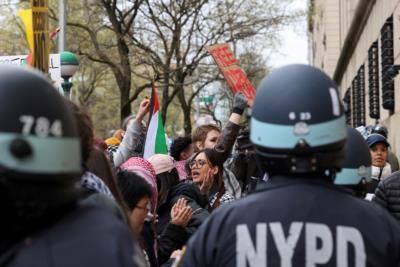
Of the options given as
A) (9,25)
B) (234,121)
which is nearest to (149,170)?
(234,121)

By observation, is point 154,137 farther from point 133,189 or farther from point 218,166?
point 133,189

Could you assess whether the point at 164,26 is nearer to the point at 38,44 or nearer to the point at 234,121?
the point at 38,44

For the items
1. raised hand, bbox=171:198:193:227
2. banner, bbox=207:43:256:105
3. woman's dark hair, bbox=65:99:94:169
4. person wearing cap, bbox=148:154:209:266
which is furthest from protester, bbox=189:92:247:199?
banner, bbox=207:43:256:105

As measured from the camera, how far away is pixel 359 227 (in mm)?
3082

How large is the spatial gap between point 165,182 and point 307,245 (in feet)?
10.8

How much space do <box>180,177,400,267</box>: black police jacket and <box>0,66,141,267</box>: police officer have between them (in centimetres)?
71

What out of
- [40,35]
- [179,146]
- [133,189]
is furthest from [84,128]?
[40,35]

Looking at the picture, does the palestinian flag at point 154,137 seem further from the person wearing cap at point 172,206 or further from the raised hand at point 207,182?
the person wearing cap at point 172,206

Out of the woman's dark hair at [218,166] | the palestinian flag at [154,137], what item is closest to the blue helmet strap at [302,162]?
the woman's dark hair at [218,166]

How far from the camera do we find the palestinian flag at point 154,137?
8.34 metres

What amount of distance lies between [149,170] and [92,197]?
7.96 feet

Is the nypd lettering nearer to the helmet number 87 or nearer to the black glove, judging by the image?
the helmet number 87

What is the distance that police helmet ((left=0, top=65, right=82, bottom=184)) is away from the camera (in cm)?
233

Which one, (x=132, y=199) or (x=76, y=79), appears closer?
(x=132, y=199)
